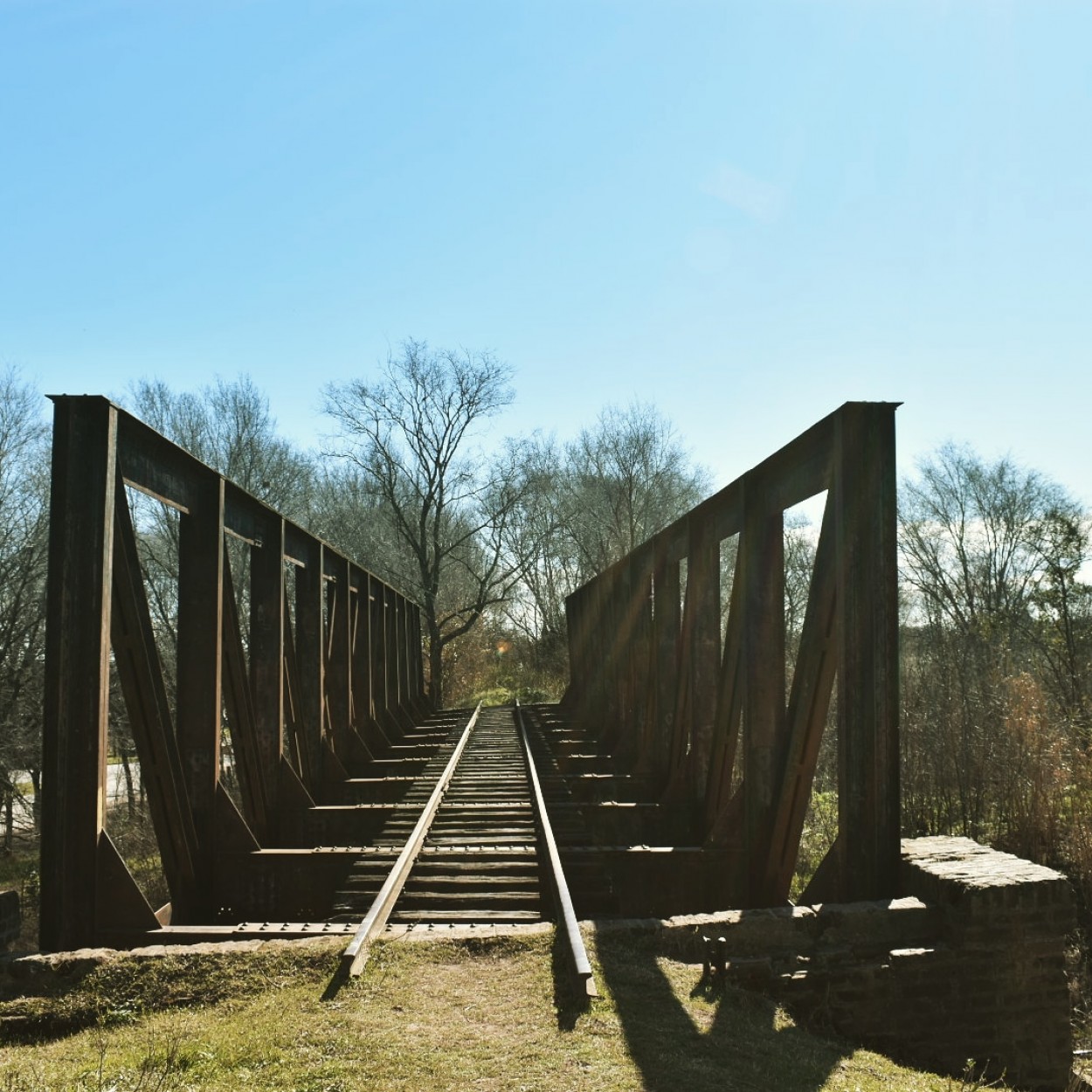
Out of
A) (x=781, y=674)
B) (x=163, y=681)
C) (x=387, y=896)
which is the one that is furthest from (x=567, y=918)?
(x=163, y=681)

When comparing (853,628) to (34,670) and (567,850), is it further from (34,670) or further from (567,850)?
(34,670)

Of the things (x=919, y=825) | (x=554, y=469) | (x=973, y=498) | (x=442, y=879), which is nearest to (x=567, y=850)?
(x=442, y=879)

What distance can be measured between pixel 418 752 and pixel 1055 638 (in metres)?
14.2

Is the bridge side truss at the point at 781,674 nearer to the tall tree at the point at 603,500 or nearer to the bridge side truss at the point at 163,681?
the bridge side truss at the point at 163,681

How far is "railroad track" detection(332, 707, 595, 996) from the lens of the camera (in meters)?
5.62

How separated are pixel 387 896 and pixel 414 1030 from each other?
1951 mm

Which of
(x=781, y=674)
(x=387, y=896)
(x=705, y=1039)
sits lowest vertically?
(x=705, y=1039)

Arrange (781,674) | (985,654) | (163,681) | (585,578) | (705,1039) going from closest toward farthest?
(705,1039) → (781,674) → (163,681) → (985,654) → (585,578)

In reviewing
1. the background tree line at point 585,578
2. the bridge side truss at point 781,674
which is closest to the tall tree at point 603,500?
the background tree line at point 585,578

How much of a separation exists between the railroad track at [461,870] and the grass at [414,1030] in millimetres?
234

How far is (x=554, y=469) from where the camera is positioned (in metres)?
44.1

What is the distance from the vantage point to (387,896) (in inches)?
231

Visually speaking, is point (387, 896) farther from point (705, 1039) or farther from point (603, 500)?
point (603, 500)

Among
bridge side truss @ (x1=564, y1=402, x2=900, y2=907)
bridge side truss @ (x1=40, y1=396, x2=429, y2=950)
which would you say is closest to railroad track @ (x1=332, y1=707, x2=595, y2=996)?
bridge side truss @ (x1=40, y1=396, x2=429, y2=950)
